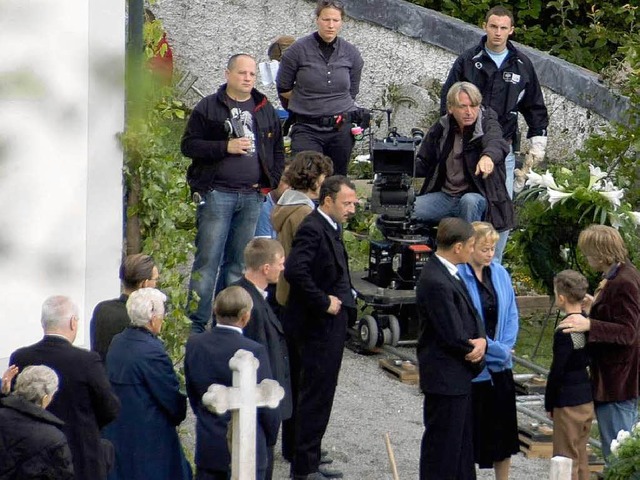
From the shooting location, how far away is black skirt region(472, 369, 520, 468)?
22.6 feet

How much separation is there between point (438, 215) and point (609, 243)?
2.50 meters

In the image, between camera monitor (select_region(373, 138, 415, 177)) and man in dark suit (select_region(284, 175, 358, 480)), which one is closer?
man in dark suit (select_region(284, 175, 358, 480))

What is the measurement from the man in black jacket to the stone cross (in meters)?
3.90

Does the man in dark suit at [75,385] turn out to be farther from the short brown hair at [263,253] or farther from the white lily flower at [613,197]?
the white lily flower at [613,197]

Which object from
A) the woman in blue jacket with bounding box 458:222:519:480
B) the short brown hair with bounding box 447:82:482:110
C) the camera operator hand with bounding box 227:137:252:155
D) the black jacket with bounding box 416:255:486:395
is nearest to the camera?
the black jacket with bounding box 416:255:486:395

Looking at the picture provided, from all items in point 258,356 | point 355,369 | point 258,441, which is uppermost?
point 258,356

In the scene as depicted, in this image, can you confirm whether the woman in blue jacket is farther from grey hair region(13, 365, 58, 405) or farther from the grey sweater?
the grey sweater

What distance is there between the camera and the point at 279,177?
28.5 feet

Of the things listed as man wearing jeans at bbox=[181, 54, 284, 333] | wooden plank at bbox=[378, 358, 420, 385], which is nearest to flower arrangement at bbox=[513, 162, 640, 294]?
wooden plank at bbox=[378, 358, 420, 385]

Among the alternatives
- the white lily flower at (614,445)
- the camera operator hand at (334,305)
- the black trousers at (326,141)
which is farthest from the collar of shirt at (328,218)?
the black trousers at (326,141)

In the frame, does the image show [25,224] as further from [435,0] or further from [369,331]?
[435,0]

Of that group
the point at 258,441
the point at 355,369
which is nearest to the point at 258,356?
the point at 258,441

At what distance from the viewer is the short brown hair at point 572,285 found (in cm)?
675

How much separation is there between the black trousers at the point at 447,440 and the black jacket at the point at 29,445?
2211mm
